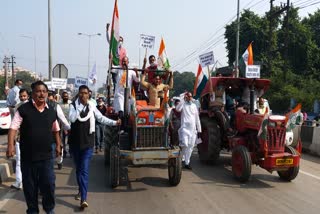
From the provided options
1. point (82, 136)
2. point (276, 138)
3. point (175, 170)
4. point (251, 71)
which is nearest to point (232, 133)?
point (276, 138)

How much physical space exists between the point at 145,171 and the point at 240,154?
2.26 meters

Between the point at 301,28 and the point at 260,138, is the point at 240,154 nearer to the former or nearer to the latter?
the point at 260,138

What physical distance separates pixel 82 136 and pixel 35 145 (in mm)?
1356

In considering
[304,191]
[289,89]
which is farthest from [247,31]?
[304,191]

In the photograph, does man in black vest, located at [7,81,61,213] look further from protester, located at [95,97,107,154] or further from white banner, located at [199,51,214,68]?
protester, located at [95,97,107,154]

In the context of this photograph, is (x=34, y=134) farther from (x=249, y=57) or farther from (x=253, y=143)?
(x=249, y=57)

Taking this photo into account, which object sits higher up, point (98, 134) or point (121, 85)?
point (121, 85)

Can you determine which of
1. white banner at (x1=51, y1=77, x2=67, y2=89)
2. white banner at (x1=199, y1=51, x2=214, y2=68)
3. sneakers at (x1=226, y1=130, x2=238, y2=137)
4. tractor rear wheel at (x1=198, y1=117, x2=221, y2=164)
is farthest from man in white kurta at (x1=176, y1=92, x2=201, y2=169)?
white banner at (x1=51, y1=77, x2=67, y2=89)

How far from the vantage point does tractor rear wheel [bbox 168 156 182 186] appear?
7441mm

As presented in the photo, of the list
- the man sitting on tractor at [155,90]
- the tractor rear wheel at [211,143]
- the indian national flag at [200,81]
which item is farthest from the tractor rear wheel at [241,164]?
the indian national flag at [200,81]

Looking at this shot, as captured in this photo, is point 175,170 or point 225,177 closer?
point 175,170

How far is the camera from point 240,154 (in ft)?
26.6

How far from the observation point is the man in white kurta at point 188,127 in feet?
31.4

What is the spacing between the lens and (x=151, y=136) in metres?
7.61
